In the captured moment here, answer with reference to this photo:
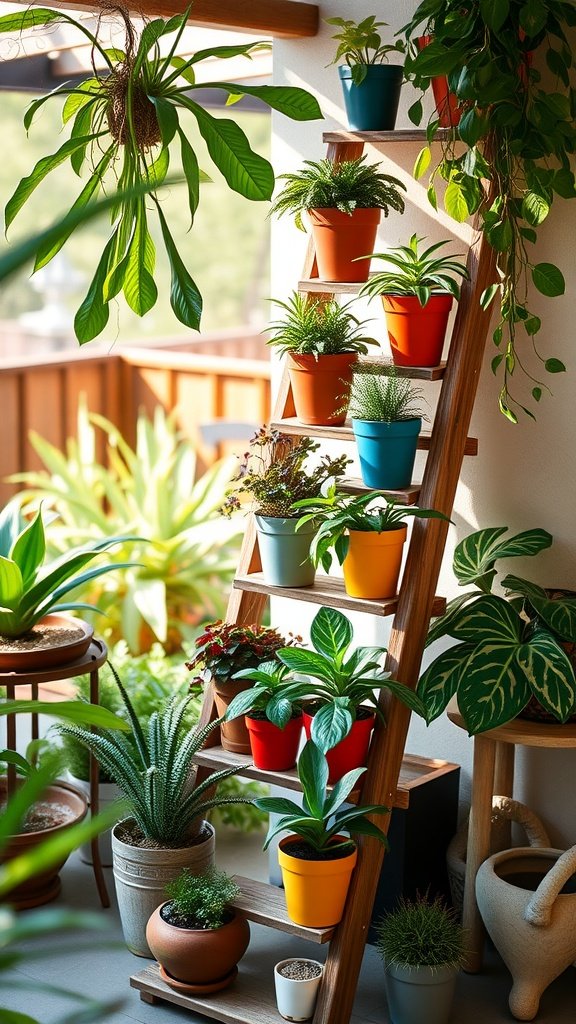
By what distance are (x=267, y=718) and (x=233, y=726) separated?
180 mm

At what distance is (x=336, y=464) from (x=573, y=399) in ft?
1.87

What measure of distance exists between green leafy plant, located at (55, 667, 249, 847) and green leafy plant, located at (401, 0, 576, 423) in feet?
3.56

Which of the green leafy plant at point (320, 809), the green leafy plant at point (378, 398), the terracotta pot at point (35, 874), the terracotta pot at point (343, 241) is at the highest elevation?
the terracotta pot at point (343, 241)

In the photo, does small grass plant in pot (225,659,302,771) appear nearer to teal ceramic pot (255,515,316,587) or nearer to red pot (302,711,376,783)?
red pot (302,711,376,783)

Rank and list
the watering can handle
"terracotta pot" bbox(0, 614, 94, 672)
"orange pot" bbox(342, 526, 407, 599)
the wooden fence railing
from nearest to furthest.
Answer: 1. the watering can handle
2. "orange pot" bbox(342, 526, 407, 599)
3. "terracotta pot" bbox(0, 614, 94, 672)
4. the wooden fence railing

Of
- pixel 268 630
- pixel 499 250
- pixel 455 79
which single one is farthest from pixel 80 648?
pixel 455 79

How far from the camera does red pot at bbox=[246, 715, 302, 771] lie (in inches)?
103

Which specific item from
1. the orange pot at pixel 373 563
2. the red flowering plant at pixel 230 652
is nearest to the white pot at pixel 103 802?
the red flowering plant at pixel 230 652

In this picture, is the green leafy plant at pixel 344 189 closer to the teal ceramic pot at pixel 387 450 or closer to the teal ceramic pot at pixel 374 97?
the teal ceramic pot at pixel 374 97

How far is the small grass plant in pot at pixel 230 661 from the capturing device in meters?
2.76

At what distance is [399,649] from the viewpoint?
259cm

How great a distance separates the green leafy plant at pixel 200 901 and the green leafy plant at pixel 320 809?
224mm

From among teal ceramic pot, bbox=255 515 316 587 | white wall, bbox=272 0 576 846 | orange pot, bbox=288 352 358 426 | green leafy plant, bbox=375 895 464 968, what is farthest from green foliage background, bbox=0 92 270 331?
green leafy plant, bbox=375 895 464 968

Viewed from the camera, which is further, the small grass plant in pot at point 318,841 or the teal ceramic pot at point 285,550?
the teal ceramic pot at point 285,550
